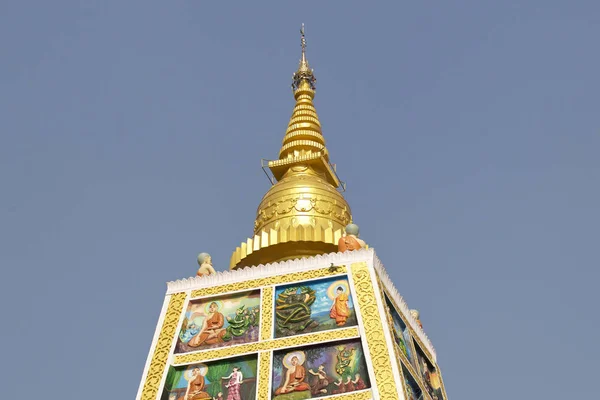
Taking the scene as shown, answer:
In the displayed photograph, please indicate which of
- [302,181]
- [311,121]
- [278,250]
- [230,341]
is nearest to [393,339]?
[230,341]

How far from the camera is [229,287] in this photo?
23531mm

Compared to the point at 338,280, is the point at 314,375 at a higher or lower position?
lower

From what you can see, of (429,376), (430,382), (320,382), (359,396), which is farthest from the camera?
(429,376)

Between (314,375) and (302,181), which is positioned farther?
(302,181)

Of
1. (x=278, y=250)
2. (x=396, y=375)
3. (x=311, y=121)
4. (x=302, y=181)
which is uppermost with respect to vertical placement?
(x=311, y=121)

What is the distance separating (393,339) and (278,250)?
6292mm

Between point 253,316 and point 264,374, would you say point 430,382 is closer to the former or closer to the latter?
point 253,316

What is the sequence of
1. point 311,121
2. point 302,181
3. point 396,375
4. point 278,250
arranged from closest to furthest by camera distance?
point 396,375, point 278,250, point 302,181, point 311,121

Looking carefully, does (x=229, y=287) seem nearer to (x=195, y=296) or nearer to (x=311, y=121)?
(x=195, y=296)

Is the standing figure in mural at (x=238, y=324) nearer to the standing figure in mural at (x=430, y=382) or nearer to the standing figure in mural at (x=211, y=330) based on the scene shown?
the standing figure in mural at (x=211, y=330)

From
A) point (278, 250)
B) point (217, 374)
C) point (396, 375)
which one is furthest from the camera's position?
point (278, 250)

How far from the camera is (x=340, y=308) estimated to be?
882 inches

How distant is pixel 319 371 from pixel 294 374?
471 mm

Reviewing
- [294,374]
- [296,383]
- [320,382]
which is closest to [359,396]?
[320,382]
